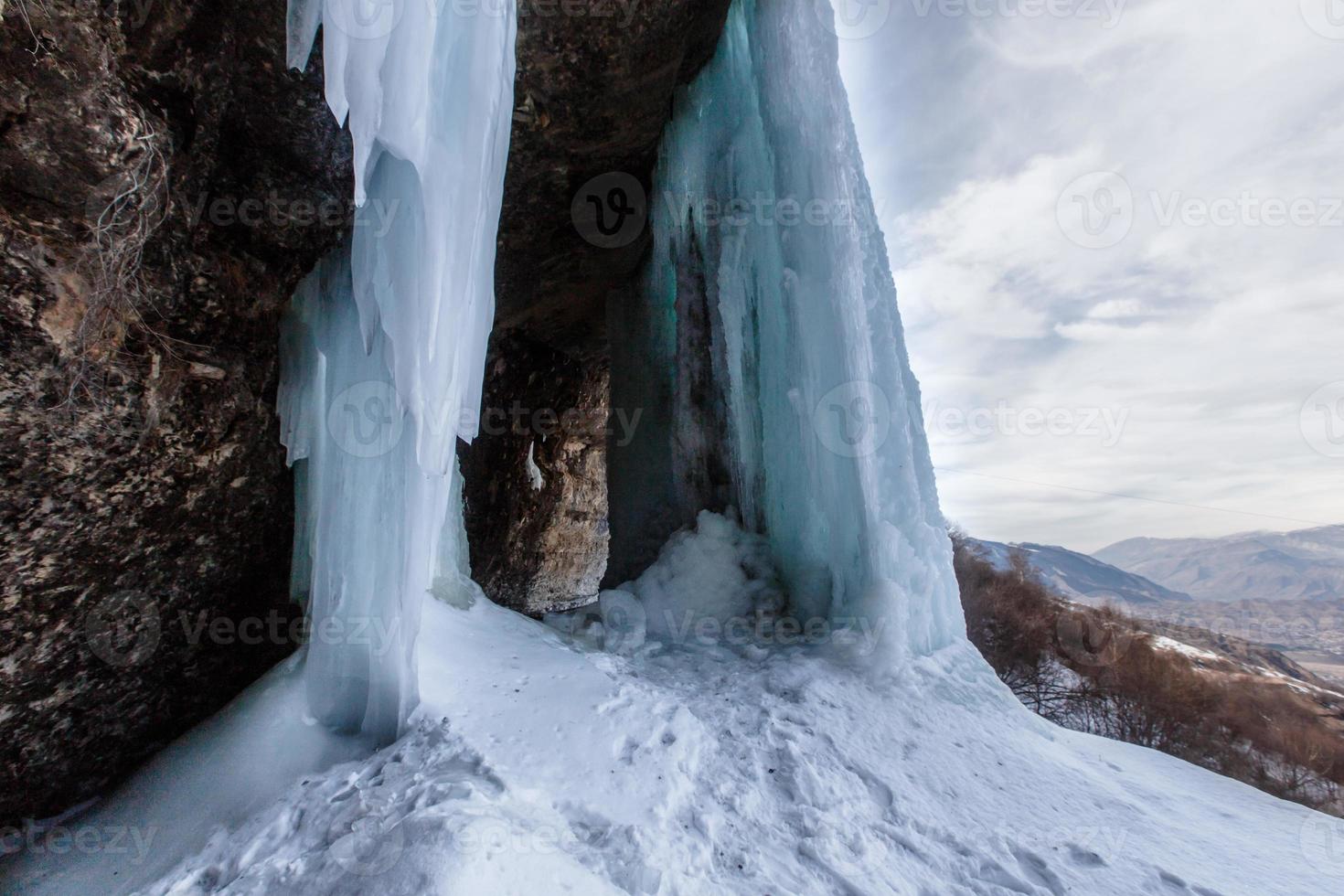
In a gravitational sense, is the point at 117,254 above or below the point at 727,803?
above

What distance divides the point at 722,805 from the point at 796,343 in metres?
3.25

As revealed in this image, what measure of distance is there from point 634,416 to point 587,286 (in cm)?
163

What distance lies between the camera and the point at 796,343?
4.65 metres

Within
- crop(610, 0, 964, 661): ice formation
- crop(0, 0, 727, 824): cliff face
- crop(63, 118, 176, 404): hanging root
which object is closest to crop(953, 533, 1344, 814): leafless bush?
crop(610, 0, 964, 661): ice formation

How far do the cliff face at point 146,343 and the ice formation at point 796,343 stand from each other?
1.17 m

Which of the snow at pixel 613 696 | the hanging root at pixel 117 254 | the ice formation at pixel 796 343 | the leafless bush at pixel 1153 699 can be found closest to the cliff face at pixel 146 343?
the hanging root at pixel 117 254

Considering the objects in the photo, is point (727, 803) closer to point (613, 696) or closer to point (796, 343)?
point (613, 696)

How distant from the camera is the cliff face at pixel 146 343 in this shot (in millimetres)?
2344

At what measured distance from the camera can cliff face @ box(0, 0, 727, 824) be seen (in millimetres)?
2344

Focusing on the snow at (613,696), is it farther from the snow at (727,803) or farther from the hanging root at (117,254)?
the hanging root at (117,254)

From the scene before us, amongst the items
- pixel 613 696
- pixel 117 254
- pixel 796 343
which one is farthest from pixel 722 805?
pixel 117 254

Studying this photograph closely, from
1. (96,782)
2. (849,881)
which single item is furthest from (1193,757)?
(96,782)

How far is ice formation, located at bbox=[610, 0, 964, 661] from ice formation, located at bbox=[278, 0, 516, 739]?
2335mm

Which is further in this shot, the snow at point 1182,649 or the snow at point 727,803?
the snow at point 1182,649
